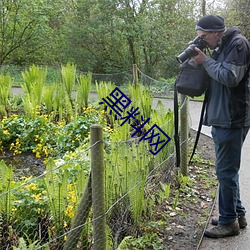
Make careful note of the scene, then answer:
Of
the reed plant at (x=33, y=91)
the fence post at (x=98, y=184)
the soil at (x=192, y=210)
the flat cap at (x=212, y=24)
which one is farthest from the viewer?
the reed plant at (x=33, y=91)

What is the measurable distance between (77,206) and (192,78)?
139cm

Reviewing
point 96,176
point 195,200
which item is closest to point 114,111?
point 195,200

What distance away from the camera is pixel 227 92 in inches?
115

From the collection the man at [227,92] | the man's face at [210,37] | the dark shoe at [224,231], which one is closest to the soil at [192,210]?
the dark shoe at [224,231]

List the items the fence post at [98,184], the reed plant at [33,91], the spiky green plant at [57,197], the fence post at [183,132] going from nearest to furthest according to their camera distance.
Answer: the fence post at [98,184] < the spiky green plant at [57,197] < the fence post at [183,132] < the reed plant at [33,91]

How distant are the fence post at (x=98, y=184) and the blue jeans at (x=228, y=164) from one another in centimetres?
115

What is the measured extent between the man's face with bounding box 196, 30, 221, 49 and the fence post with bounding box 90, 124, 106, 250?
1268mm

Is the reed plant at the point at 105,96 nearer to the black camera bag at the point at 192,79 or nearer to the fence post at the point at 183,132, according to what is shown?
the fence post at the point at 183,132

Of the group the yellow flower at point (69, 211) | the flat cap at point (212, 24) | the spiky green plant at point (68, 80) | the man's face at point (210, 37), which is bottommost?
the yellow flower at point (69, 211)

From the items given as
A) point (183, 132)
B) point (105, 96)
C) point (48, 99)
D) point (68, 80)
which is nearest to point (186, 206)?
point (183, 132)

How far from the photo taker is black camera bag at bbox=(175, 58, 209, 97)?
3066 mm

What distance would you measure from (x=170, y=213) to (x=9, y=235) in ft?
5.24

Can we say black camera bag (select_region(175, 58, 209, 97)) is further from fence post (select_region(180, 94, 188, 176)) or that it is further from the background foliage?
the background foliage

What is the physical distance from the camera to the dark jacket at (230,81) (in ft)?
9.11
